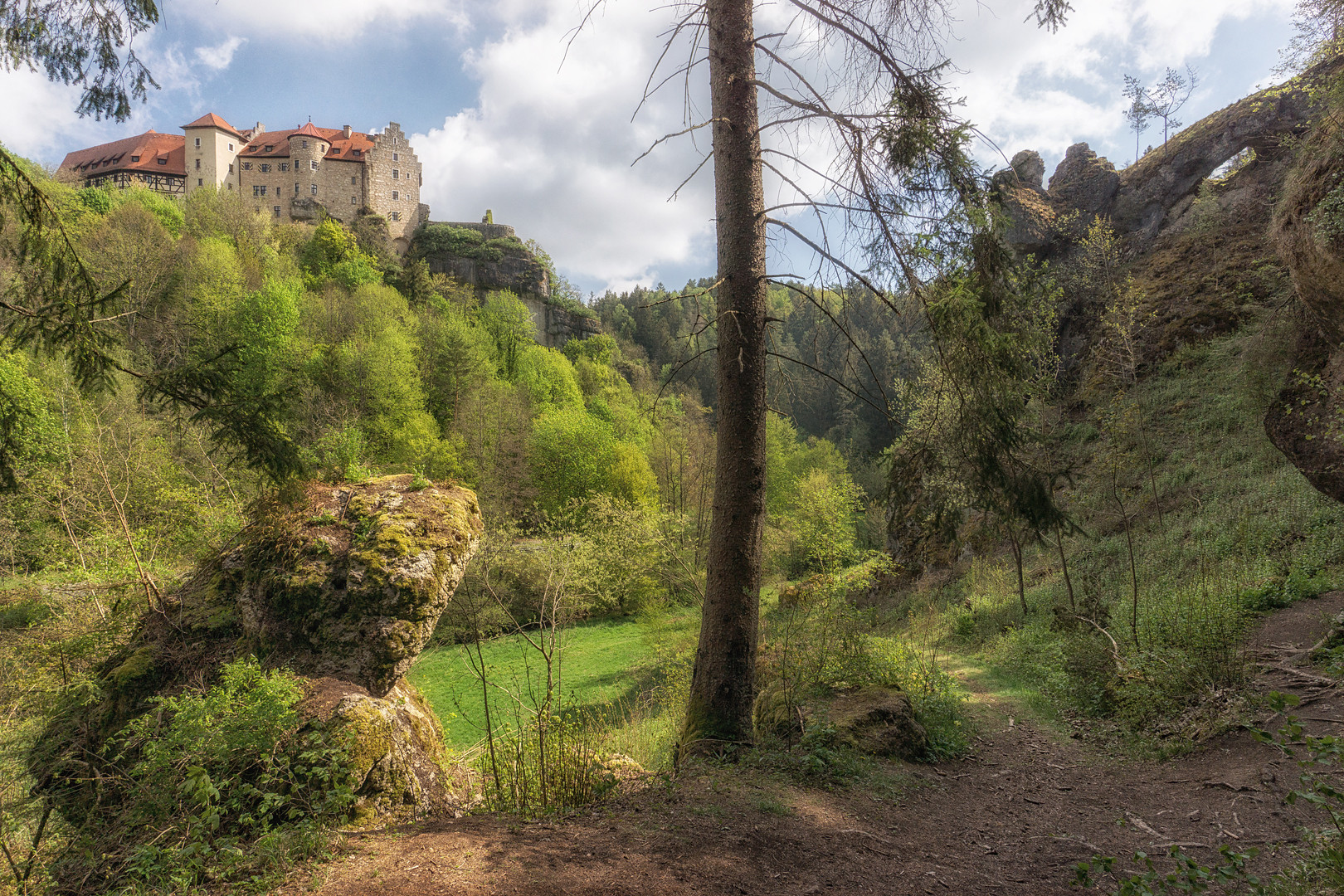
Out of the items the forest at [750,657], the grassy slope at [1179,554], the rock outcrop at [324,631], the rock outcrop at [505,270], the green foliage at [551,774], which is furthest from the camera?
the rock outcrop at [505,270]

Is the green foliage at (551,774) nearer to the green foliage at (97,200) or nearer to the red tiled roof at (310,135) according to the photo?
the green foliage at (97,200)

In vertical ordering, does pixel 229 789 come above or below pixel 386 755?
above

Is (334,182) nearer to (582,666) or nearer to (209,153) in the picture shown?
(209,153)

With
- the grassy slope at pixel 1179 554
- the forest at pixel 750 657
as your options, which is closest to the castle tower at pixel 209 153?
the forest at pixel 750 657

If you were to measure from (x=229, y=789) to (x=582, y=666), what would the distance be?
14.0 m

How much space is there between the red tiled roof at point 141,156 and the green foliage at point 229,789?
59601 mm

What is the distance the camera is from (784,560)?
80.9 feet

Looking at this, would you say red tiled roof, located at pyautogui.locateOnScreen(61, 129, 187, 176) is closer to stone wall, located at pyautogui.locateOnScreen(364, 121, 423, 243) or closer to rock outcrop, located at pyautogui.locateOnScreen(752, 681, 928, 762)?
stone wall, located at pyautogui.locateOnScreen(364, 121, 423, 243)

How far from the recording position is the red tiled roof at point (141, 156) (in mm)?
46188

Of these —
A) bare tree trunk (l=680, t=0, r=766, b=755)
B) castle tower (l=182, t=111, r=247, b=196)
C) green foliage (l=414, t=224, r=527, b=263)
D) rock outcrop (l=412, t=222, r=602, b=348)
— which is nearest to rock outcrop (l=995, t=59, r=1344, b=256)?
bare tree trunk (l=680, t=0, r=766, b=755)

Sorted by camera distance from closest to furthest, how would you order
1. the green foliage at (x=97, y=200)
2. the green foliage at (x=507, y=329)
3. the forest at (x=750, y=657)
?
the forest at (x=750, y=657) → the green foliage at (x=97, y=200) → the green foliage at (x=507, y=329)

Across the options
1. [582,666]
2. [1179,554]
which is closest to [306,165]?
[582,666]

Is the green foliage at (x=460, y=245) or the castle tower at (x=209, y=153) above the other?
the castle tower at (x=209, y=153)

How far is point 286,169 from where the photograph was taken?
46.0m
